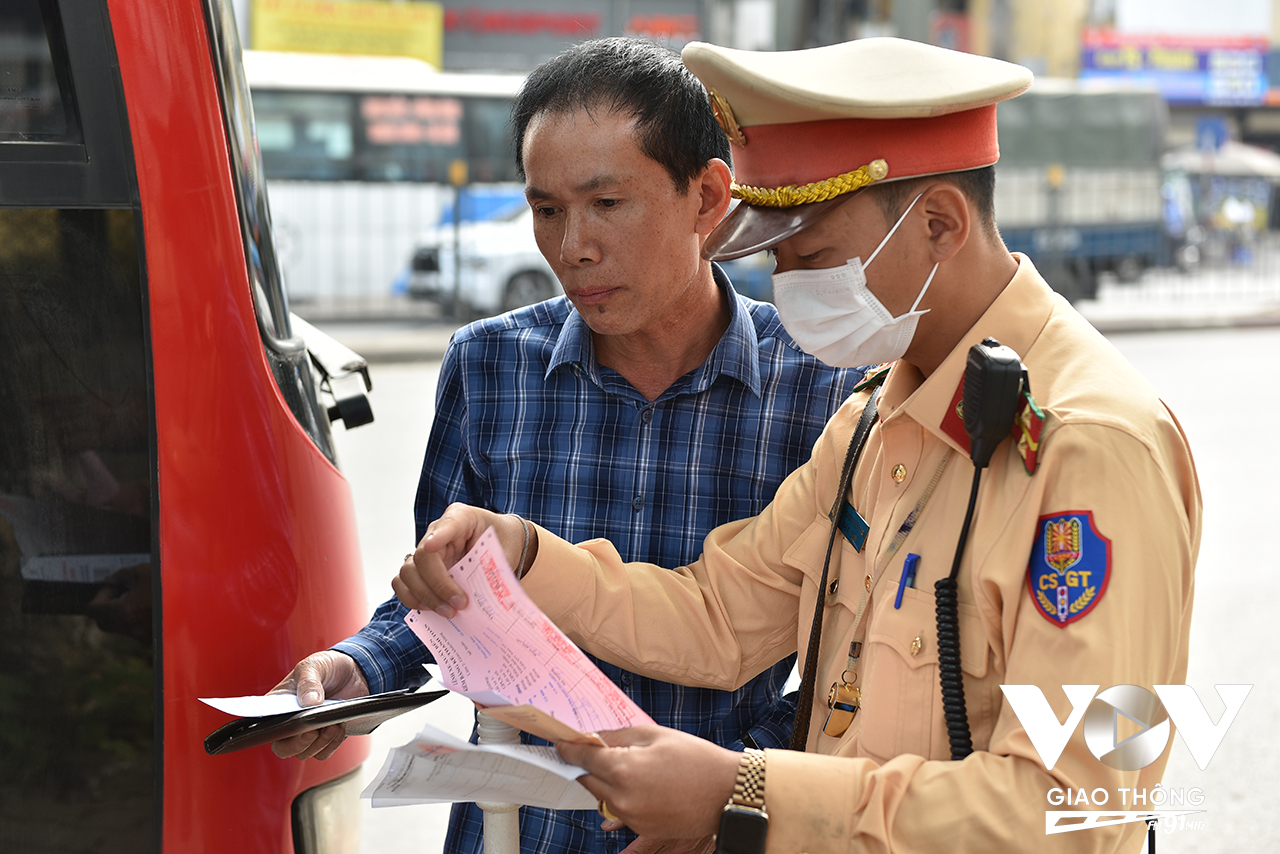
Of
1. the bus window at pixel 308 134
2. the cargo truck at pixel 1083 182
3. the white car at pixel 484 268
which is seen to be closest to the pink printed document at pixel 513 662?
the white car at pixel 484 268

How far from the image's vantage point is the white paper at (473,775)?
4.09 ft

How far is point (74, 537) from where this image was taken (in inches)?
60.0

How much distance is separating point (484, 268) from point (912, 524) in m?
13.7

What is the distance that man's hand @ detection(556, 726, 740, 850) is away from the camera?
1.27 meters

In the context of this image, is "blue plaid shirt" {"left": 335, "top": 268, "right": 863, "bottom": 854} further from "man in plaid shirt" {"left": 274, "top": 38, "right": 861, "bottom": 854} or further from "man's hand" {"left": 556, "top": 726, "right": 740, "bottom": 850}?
"man's hand" {"left": 556, "top": 726, "right": 740, "bottom": 850}

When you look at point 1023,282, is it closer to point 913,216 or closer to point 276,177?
point 913,216

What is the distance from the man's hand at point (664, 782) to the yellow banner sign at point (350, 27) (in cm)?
2024

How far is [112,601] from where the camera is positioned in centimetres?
154

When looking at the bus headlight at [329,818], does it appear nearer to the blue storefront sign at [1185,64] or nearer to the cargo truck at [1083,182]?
the cargo truck at [1083,182]

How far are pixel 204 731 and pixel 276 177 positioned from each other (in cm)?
1435

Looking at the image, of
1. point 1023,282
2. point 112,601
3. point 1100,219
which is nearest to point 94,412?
point 112,601

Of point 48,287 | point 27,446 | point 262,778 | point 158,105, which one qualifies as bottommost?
point 262,778

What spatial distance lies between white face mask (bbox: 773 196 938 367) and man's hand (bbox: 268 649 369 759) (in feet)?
A: 2.54

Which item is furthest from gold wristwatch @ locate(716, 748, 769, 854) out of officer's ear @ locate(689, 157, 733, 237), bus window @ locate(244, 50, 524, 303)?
bus window @ locate(244, 50, 524, 303)
